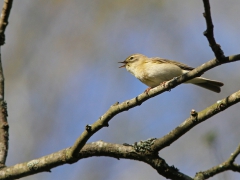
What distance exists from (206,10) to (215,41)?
0.28 meters

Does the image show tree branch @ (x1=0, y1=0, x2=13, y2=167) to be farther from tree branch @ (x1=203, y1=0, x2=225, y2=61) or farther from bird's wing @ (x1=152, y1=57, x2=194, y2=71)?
bird's wing @ (x1=152, y1=57, x2=194, y2=71)

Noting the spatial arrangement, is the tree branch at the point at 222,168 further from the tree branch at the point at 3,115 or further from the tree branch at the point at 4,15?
the tree branch at the point at 4,15

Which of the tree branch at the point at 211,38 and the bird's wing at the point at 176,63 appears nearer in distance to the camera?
the tree branch at the point at 211,38

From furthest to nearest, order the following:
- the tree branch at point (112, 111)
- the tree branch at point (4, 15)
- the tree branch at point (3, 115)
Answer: the tree branch at point (4, 15) < the tree branch at point (3, 115) < the tree branch at point (112, 111)

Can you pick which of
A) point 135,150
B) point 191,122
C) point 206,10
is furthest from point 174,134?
point 206,10

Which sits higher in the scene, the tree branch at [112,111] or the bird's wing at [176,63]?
the bird's wing at [176,63]

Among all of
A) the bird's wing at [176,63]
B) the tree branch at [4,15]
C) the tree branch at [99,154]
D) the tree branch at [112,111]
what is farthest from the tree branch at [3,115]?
the bird's wing at [176,63]

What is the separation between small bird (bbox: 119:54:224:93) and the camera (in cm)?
581

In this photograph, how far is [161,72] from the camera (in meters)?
5.84

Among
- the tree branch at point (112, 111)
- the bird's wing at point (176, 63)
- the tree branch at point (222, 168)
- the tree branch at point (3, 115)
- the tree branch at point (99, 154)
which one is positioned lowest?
the tree branch at point (222, 168)

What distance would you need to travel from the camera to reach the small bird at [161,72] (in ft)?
19.1

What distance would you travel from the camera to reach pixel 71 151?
349 cm

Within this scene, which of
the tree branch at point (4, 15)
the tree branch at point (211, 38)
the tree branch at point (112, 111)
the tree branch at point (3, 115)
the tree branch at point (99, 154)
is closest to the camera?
the tree branch at point (211, 38)

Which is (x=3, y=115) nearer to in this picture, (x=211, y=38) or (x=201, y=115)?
(x=201, y=115)
